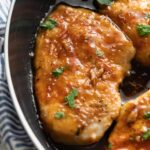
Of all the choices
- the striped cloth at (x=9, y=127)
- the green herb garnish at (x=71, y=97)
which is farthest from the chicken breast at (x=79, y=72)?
the striped cloth at (x=9, y=127)

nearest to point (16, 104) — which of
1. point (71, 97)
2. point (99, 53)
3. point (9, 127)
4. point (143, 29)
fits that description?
point (9, 127)

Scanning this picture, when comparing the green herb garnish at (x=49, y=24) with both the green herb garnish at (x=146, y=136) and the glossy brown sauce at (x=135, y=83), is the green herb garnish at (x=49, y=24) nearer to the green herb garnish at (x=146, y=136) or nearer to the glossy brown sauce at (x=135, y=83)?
the glossy brown sauce at (x=135, y=83)

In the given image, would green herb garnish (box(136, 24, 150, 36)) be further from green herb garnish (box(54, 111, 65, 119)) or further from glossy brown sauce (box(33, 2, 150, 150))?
green herb garnish (box(54, 111, 65, 119))

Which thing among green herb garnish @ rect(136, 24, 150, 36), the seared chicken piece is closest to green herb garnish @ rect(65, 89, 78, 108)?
the seared chicken piece

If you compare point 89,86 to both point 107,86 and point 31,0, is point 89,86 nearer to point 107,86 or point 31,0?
point 107,86

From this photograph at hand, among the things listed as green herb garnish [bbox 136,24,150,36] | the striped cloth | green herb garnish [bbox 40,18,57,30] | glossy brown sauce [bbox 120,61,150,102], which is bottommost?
glossy brown sauce [bbox 120,61,150,102]

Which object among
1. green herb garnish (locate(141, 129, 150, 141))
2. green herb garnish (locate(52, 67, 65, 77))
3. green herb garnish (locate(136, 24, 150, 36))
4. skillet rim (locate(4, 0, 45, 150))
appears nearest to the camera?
skillet rim (locate(4, 0, 45, 150))

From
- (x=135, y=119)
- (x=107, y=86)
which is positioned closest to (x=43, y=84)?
(x=107, y=86)
